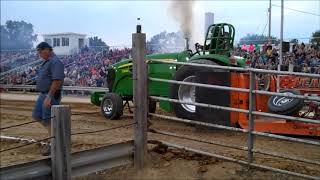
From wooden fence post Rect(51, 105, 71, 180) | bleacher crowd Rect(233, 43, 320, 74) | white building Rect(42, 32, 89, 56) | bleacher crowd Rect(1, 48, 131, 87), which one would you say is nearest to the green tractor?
wooden fence post Rect(51, 105, 71, 180)

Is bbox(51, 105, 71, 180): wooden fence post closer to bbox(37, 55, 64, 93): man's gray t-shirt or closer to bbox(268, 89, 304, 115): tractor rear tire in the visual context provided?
bbox(37, 55, 64, 93): man's gray t-shirt

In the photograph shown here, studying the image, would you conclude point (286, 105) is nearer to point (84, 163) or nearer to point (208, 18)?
point (84, 163)

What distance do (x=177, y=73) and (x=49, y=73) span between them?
2.79 m

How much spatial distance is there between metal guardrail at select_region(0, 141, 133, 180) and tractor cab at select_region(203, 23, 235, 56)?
4.53 metres

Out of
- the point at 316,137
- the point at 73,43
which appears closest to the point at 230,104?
the point at 316,137

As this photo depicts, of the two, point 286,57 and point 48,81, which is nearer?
point 48,81

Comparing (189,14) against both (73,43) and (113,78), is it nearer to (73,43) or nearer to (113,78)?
(113,78)

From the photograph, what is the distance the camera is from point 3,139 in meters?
9.52

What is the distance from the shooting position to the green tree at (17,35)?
68.8m

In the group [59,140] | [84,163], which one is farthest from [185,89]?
[59,140]

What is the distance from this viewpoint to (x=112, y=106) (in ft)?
37.2

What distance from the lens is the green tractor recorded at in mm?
9438

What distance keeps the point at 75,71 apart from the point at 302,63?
1306 centimetres

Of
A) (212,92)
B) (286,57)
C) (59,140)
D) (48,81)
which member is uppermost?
(286,57)
